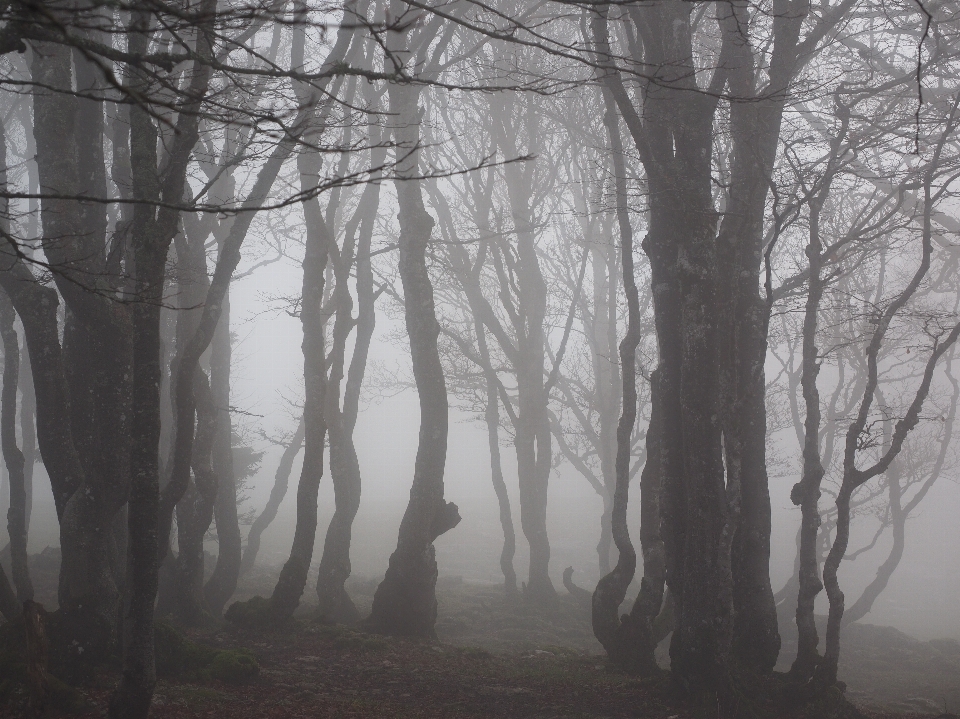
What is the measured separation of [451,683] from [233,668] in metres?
2.28

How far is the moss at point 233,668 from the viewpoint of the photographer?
7.01 meters

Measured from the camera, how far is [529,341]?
657 inches

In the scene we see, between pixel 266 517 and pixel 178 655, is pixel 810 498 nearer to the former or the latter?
pixel 178 655

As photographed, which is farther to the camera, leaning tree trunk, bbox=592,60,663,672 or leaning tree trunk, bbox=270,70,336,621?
leaning tree trunk, bbox=270,70,336,621

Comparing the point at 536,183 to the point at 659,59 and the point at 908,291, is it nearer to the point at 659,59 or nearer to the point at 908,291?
the point at 659,59

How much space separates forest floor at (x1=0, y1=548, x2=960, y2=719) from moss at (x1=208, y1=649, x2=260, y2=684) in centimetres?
11

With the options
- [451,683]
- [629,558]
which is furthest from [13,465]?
[629,558]

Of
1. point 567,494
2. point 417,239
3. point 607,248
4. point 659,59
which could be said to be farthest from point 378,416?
point 659,59

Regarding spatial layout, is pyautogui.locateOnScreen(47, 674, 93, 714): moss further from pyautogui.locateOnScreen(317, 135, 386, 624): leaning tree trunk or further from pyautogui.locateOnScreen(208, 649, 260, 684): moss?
pyautogui.locateOnScreen(317, 135, 386, 624): leaning tree trunk

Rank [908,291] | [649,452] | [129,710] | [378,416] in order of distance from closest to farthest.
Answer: [129,710] → [908,291] → [649,452] → [378,416]

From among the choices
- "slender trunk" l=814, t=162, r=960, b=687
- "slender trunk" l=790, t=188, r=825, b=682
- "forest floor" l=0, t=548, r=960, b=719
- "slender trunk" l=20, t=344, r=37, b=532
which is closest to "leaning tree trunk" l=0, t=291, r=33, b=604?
"forest floor" l=0, t=548, r=960, b=719

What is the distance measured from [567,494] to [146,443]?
130 feet

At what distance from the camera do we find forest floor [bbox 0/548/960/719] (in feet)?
21.0

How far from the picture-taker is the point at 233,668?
707 cm
